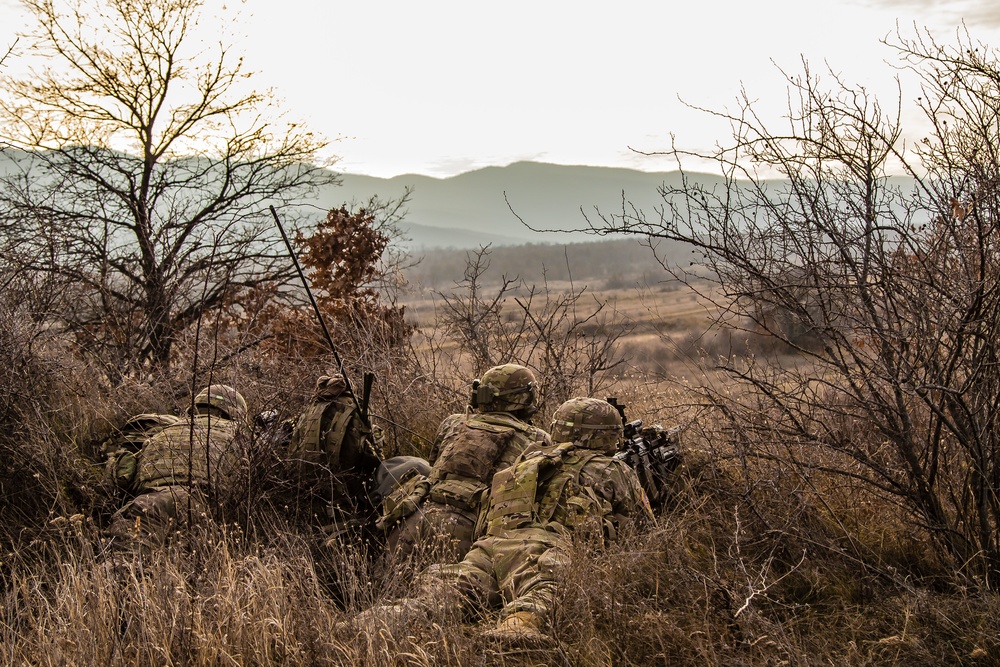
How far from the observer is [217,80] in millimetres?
12586

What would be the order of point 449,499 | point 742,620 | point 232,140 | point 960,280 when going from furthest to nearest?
point 232,140
point 449,499
point 960,280
point 742,620

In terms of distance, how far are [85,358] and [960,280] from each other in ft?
24.2

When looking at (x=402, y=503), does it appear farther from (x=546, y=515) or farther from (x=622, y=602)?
(x=622, y=602)

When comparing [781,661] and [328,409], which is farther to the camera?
[328,409]

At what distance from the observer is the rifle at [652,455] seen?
4941 mm

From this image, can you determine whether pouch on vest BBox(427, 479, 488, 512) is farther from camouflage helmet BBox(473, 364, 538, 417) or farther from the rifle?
the rifle

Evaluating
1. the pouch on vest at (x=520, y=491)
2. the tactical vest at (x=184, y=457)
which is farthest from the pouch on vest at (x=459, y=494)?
the tactical vest at (x=184, y=457)

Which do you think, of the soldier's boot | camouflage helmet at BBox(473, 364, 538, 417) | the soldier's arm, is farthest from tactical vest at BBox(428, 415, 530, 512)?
the soldier's boot

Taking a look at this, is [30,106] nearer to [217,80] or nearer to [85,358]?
[217,80]


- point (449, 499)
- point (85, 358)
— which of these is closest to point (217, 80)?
point (85, 358)

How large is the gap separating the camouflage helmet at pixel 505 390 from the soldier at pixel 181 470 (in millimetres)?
1589

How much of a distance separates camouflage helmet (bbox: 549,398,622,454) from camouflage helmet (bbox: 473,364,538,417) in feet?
2.12

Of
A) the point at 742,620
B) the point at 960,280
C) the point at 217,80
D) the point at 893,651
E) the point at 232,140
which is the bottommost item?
the point at 893,651

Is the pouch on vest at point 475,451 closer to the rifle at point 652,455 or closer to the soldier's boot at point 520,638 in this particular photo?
the rifle at point 652,455
